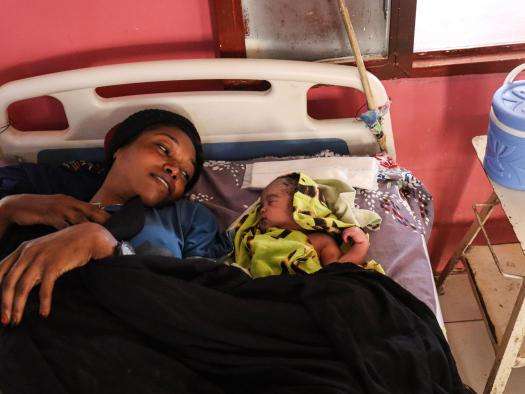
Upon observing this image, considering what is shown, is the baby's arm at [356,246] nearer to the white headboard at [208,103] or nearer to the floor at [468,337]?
the white headboard at [208,103]

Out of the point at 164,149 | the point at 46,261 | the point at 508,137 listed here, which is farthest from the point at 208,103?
the point at 508,137

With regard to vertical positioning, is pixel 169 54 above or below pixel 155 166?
above

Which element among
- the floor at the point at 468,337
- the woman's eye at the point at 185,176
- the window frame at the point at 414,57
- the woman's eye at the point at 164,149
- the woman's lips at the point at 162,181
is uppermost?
the window frame at the point at 414,57

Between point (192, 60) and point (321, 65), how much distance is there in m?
0.36

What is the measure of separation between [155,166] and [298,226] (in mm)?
402

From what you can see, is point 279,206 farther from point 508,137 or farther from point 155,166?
point 508,137

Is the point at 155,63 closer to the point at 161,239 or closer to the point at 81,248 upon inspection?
the point at 161,239

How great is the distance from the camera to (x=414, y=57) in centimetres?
160

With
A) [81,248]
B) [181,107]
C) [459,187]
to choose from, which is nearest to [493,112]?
[459,187]

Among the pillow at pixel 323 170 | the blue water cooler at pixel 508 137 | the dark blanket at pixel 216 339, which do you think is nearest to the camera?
the dark blanket at pixel 216 339

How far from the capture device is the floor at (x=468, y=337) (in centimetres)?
174

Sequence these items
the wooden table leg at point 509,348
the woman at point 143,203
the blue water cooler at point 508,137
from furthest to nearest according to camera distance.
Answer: the wooden table leg at point 509,348 < the blue water cooler at point 508,137 < the woman at point 143,203

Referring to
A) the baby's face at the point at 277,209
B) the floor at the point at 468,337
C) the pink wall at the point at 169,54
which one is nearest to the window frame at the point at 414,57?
the pink wall at the point at 169,54

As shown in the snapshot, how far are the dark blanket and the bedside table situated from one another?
1.26 feet
